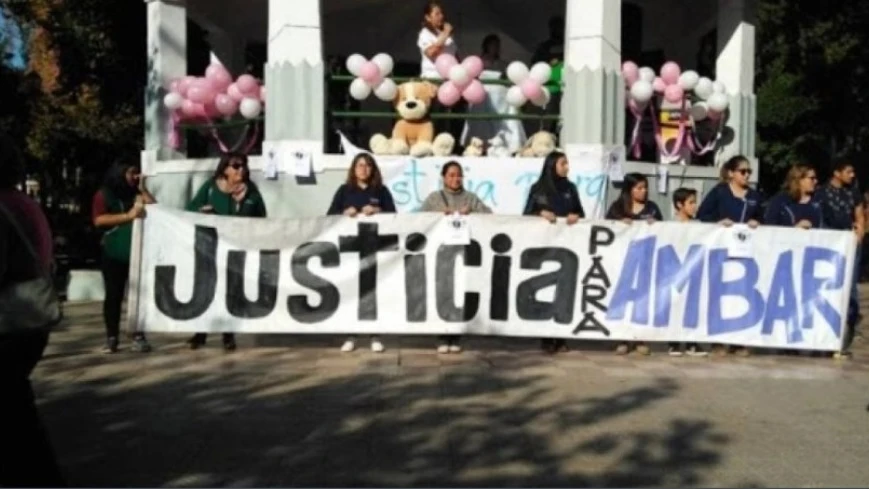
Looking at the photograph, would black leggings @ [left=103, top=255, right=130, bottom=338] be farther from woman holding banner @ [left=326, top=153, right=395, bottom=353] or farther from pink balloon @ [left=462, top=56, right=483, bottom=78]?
pink balloon @ [left=462, top=56, right=483, bottom=78]

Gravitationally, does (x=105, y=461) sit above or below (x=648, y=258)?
below

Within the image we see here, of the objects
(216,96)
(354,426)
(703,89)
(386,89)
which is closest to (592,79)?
(703,89)

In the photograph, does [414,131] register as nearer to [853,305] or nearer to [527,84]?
[527,84]

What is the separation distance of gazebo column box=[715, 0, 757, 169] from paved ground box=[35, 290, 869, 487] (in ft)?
17.0

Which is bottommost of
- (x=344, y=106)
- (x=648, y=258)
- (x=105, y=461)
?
(x=105, y=461)

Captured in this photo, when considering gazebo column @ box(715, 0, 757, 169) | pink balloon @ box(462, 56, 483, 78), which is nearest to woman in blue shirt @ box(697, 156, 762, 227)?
pink balloon @ box(462, 56, 483, 78)

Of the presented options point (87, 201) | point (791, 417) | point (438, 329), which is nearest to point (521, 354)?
point (438, 329)

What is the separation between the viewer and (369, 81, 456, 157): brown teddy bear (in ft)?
44.2

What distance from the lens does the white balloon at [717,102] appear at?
14992 millimetres

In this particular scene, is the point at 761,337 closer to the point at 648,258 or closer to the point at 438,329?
the point at 648,258

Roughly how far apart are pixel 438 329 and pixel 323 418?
120 inches

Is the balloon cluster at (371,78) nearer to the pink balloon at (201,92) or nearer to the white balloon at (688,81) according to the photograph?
the pink balloon at (201,92)

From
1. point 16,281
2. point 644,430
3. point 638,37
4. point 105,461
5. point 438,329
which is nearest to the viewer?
point 16,281

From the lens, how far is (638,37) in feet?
60.5
